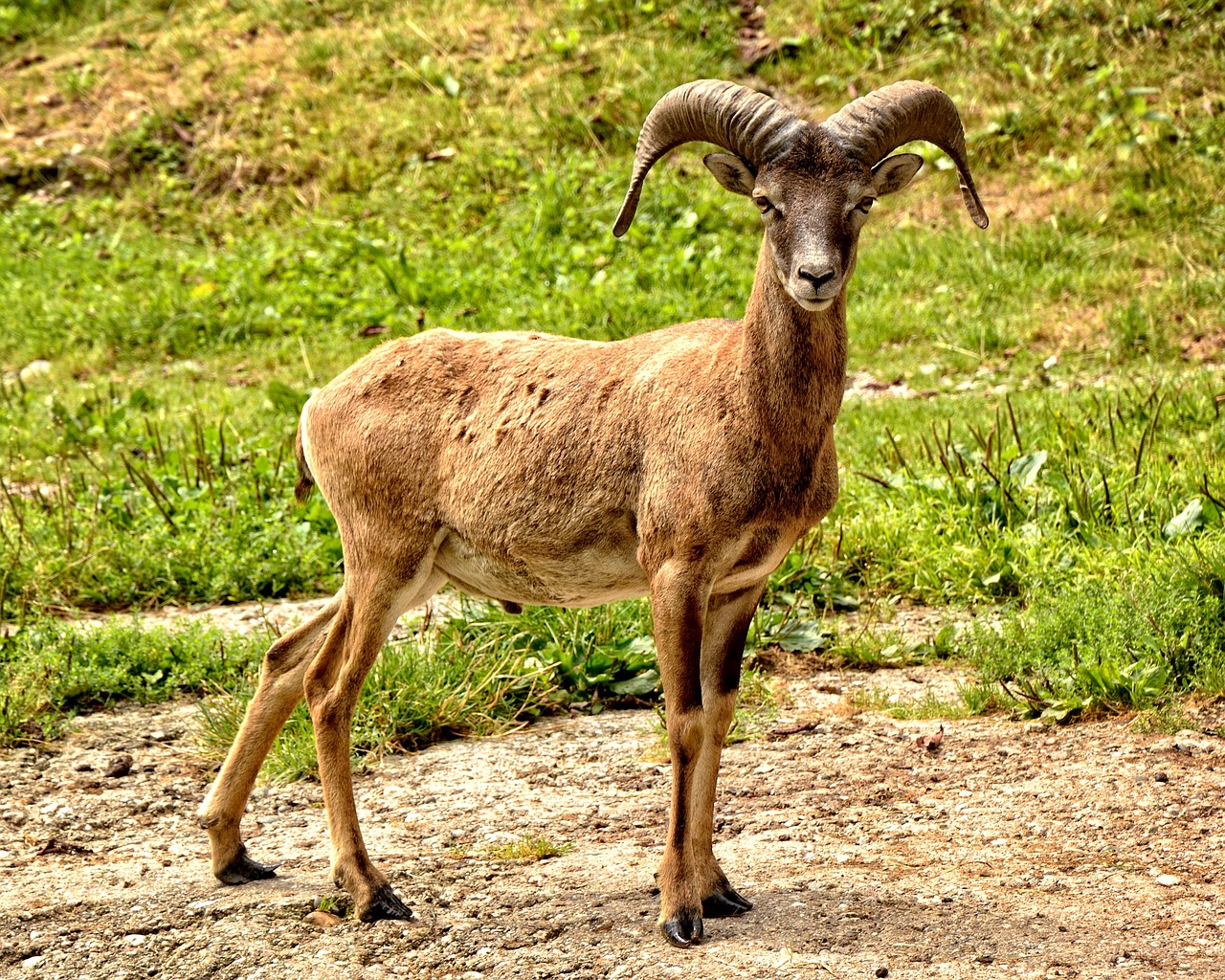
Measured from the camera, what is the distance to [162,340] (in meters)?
13.2

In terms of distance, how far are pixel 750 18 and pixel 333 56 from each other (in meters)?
4.66

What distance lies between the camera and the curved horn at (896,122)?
4680 millimetres

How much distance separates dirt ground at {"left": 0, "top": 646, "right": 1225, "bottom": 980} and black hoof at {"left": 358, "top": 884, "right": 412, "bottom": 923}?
Result: 0.05 m

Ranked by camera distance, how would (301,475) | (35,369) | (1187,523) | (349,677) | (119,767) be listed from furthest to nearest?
(35,369)
(1187,523)
(119,767)
(301,475)
(349,677)

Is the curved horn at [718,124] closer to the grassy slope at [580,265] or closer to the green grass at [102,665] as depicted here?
the grassy slope at [580,265]

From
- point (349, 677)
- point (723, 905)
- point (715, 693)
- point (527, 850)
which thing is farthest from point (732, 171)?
point (527, 850)

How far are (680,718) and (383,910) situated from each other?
1.22m

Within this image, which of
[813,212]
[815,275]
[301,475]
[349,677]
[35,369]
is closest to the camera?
[815,275]

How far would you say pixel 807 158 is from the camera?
4602 millimetres

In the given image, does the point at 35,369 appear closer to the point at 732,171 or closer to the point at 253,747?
the point at 253,747

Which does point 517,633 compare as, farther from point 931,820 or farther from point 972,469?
point 972,469

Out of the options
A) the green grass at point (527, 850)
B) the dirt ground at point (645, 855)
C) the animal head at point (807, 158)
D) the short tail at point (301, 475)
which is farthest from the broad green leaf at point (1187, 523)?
the short tail at point (301, 475)

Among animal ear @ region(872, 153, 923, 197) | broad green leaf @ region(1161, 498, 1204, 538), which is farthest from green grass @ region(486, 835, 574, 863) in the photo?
broad green leaf @ region(1161, 498, 1204, 538)

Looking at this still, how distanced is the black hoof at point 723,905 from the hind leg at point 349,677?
1044 millimetres
